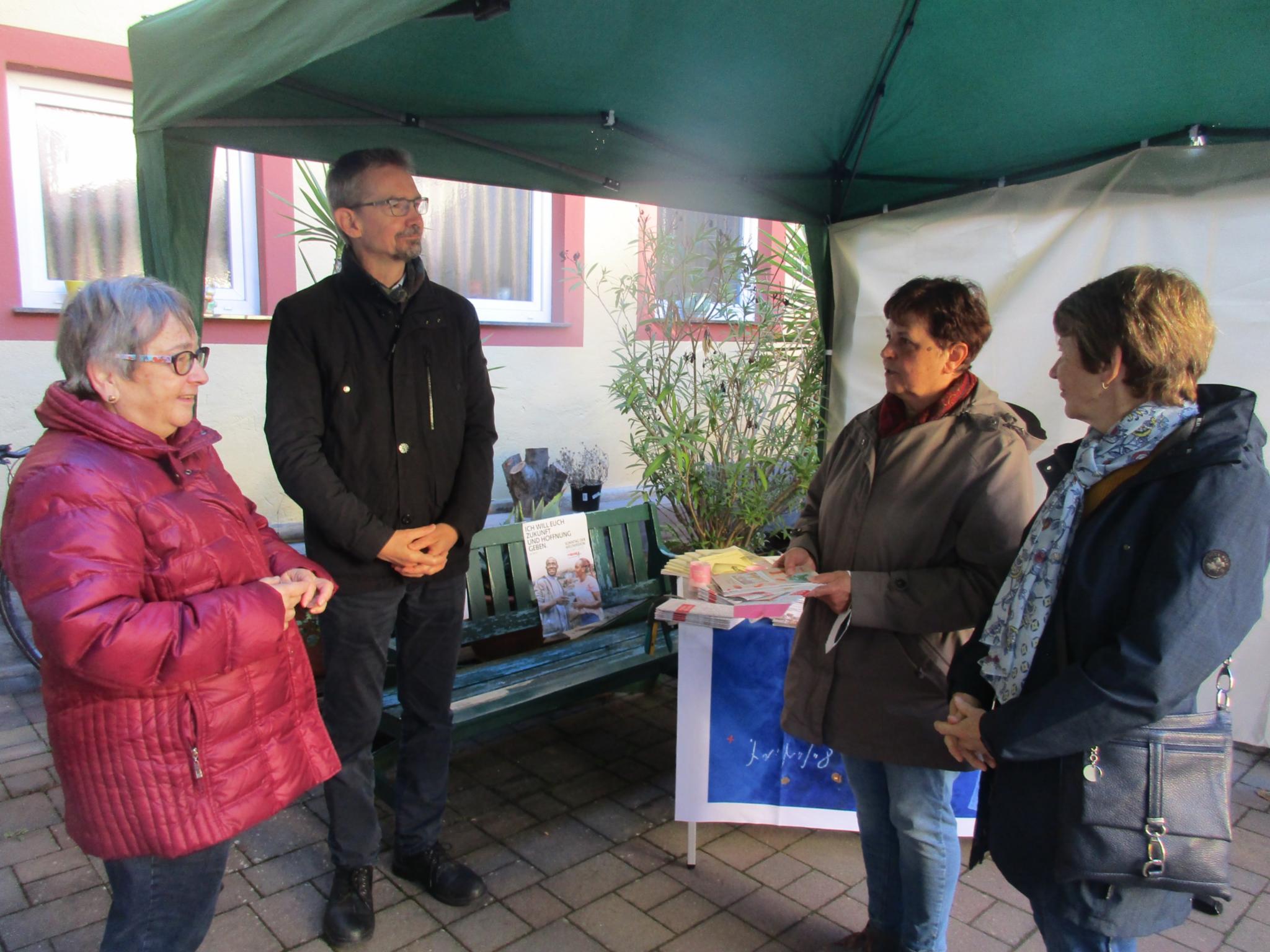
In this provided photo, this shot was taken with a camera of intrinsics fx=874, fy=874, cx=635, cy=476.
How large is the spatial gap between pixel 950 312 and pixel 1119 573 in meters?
0.81

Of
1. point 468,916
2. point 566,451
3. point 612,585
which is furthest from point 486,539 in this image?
point 566,451

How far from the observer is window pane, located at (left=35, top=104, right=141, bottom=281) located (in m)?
4.99

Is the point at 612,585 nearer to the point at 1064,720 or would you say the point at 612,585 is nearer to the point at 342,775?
the point at 342,775

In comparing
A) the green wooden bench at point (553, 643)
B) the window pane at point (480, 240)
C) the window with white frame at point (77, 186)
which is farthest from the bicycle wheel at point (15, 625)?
the window pane at point (480, 240)

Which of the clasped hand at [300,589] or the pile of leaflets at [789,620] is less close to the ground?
the clasped hand at [300,589]

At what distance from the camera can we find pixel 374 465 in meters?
2.45

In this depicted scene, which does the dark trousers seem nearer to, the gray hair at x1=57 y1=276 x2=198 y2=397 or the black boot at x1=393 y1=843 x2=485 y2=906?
the black boot at x1=393 y1=843 x2=485 y2=906

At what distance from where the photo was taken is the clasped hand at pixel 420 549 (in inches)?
94.9

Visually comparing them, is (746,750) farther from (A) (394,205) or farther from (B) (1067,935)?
(A) (394,205)

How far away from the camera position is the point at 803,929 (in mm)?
2660

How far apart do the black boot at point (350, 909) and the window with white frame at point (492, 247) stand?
15.8 ft

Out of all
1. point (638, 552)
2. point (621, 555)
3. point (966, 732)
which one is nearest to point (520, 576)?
point (621, 555)

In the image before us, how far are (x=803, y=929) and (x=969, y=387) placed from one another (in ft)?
5.61

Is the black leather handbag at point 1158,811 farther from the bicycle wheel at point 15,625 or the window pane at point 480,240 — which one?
the window pane at point 480,240
